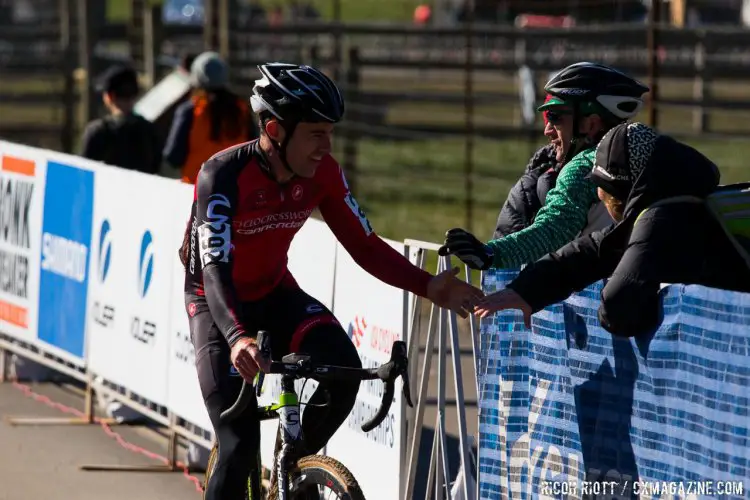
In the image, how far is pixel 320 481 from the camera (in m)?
5.48

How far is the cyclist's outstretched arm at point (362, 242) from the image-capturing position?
231 inches

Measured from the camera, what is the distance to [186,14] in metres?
59.4

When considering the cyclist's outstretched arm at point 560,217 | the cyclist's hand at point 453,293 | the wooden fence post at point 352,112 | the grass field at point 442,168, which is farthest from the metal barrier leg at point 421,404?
the wooden fence post at point 352,112

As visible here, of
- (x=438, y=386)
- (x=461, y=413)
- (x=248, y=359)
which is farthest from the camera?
(x=438, y=386)

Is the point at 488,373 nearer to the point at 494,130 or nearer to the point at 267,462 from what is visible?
the point at 267,462

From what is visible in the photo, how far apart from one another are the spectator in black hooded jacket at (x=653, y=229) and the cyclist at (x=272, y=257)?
77 centimetres

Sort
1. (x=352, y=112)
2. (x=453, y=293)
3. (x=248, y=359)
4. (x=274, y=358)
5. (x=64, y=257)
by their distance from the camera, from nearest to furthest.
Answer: (x=248, y=359) < (x=453, y=293) < (x=274, y=358) < (x=64, y=257) < (x=352, y=112)

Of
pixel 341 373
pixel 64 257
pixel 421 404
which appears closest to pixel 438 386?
pixel 421 404

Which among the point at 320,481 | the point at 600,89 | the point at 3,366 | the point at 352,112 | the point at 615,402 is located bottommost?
the point at 3,366

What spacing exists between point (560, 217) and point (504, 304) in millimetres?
544

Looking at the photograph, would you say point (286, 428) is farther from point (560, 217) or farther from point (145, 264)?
point (145, 264)

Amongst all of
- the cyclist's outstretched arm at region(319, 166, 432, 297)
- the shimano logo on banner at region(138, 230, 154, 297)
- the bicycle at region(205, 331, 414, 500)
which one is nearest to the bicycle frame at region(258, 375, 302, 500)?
the bicycle at region(205, 331, 414, 500)

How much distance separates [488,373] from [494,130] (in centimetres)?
1845

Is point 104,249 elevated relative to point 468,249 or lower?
lower
